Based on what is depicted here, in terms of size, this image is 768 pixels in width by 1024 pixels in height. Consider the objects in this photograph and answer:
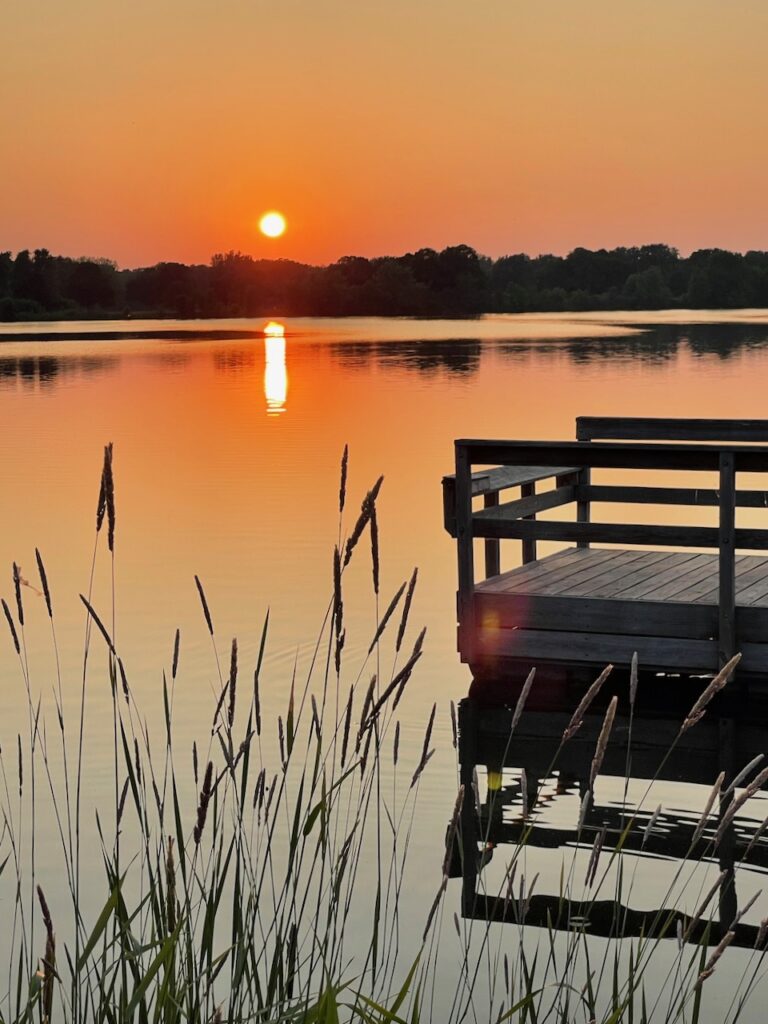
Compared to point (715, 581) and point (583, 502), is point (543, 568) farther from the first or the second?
point (715, 581)

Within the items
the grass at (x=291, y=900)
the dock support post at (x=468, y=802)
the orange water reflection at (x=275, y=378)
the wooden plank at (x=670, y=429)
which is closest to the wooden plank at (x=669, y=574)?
the wooden plank at (x=670, y=429)

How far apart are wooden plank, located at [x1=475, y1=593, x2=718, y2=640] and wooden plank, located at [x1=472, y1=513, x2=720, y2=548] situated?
1.13ft

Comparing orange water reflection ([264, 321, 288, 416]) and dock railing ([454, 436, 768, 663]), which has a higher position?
dock railing ([454, 436, 768, 663])

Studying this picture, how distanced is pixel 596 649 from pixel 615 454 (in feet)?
3.60

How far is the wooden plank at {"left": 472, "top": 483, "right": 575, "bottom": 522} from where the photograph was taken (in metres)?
8.88

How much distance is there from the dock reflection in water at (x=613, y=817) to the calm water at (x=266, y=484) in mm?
99

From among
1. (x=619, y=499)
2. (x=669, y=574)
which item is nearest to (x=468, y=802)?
(x=669, y=574)

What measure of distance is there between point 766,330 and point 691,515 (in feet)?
236

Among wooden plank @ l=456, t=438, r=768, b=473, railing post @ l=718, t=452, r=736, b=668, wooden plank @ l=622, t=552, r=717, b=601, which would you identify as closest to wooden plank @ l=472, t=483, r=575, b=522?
wooden plank @ l=456, t=438, r=768, b=473

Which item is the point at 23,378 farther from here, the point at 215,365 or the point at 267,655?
the point at 267,655

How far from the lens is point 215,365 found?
181 ft

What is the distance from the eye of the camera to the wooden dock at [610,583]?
320 inches

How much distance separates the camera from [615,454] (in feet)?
27.2

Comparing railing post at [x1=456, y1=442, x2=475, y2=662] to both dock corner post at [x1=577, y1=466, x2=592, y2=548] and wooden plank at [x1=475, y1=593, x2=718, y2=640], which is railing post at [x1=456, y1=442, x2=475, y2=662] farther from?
dock corner post at [x1=577, y1=466, x2=592, y2=548]
